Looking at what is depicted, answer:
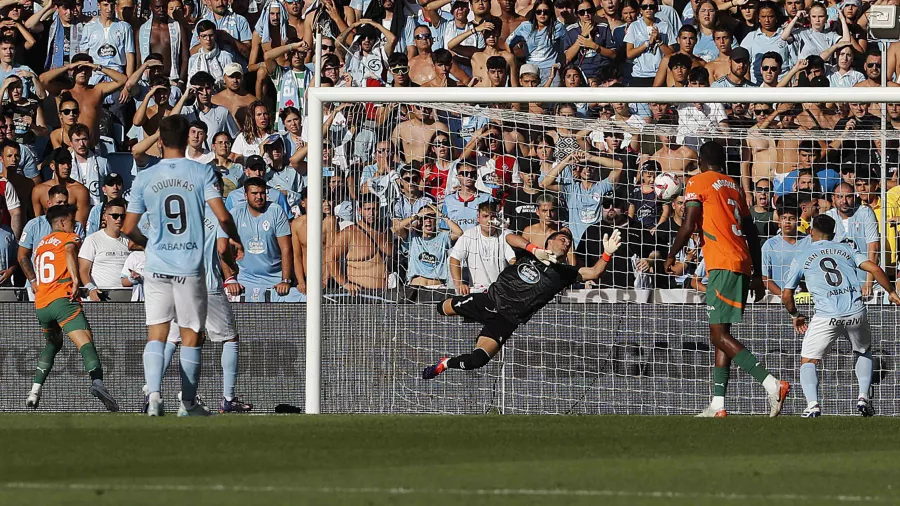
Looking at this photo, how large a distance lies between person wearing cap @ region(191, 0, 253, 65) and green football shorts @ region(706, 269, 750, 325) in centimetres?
786

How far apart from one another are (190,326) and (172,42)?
7.96m

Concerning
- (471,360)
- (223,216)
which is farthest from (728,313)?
(223,216)

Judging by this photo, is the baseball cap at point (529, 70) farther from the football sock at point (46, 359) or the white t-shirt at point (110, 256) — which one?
the football sock at point (46, 359)

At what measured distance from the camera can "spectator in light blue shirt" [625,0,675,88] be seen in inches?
586

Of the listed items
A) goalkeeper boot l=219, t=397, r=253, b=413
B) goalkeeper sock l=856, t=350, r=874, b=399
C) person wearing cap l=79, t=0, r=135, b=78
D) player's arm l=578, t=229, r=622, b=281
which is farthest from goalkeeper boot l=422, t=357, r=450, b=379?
person wearing cap l=79, t=0, r=135, b=78

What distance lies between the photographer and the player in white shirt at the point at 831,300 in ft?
34.5

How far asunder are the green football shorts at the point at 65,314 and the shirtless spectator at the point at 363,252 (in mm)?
1989

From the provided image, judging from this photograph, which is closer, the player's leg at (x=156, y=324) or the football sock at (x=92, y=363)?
the player's leg at (x=156, y=324)

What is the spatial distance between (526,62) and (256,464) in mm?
9513

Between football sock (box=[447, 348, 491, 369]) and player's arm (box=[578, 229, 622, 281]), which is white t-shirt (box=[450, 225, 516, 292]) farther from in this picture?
football sock (box=[447, 348, 491, 369])

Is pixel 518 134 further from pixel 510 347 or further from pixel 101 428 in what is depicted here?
pixel 101 428

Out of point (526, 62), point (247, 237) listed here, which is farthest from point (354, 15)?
point (247, 237)

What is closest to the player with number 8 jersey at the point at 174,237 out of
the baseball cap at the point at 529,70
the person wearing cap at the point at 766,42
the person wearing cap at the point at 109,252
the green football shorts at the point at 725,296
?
the green football shorts at the point at 725,296

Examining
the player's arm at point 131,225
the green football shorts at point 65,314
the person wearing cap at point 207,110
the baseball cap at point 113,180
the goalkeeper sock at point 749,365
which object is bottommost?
the goalkeeper sock at point 749,365
